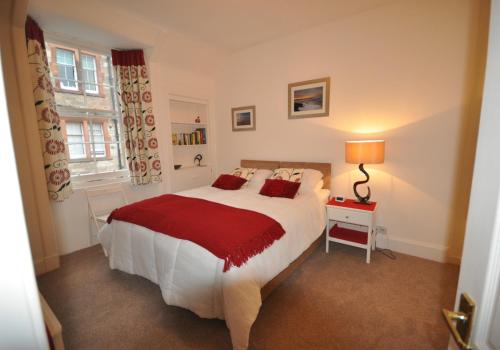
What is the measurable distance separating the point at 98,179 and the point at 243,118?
7.35 feet

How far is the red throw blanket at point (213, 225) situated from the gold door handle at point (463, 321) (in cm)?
107

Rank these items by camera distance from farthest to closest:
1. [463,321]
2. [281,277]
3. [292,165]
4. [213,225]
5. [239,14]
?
[292,165]
[239,14]
[281,277]
[213,225]
[463,321]

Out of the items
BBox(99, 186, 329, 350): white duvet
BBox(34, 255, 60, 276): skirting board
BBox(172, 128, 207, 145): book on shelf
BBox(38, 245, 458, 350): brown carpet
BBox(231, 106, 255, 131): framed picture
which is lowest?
BBox(38, 245, 458, 350): brown carpet

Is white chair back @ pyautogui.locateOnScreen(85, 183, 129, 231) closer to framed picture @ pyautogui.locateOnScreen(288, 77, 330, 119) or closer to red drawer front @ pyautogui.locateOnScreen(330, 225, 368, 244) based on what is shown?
framed picture @ pyautogui.locateOnScreen(288, 77, 330, 119)

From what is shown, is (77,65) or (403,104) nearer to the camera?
(403,104)

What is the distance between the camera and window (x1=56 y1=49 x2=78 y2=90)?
8.83ft

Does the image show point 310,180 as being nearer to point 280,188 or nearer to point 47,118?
point 280,188

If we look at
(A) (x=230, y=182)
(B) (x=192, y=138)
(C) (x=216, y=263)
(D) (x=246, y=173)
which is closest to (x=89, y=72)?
(B) (x=192, y=138)

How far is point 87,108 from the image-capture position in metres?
2.90

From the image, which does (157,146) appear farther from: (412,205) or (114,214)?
(412,205)

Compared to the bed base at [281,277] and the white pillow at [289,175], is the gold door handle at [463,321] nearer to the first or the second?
the bed base at [281,277]

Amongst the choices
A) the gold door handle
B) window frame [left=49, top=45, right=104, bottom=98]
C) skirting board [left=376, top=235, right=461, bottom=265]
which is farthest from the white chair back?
skirting board [left=376, top=235, right=461, bottom=265]

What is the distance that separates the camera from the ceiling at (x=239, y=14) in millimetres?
2381

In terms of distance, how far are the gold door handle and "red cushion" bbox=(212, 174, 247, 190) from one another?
261cm
